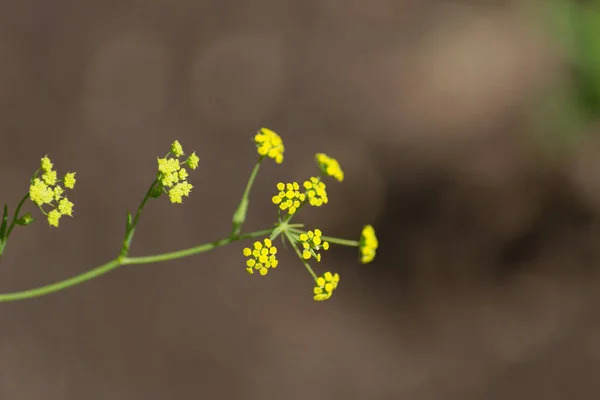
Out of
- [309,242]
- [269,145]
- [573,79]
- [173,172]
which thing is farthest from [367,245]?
[573,79]

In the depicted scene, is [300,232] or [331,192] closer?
[300,232]

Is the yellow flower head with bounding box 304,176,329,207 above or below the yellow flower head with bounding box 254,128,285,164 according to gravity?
below

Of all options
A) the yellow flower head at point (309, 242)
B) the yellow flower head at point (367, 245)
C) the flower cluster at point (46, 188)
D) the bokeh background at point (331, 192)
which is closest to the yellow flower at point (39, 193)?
the flower cluster at point (46, 188)

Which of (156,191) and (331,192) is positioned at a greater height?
(156,191)

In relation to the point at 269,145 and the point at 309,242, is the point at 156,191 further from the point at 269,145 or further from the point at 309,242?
the point at 309,242

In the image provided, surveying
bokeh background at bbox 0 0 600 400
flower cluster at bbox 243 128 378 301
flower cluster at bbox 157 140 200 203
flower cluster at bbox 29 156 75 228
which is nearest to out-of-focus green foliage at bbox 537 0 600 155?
bokeh background at bbox 0 0 600 400

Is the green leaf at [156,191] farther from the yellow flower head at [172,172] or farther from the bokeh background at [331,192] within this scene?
the bokeh background at [331,192]

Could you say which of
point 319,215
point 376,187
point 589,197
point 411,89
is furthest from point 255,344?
point 589,197

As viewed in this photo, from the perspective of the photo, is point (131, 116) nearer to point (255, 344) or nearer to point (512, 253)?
point (255, 344)

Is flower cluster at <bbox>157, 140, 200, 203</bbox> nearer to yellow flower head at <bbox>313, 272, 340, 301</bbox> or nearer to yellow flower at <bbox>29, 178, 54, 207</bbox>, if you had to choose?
yellow flower at <bbox>29, 178, 54, 207</bbox>
